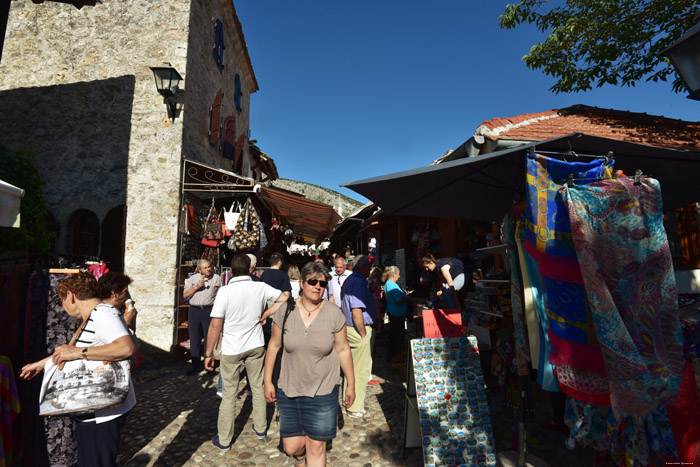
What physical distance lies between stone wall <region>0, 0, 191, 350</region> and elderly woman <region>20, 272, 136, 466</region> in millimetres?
4537

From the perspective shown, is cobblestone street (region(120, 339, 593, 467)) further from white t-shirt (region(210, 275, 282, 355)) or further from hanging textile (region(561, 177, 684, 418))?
hanging textile (region(561, 177, 684, 418))

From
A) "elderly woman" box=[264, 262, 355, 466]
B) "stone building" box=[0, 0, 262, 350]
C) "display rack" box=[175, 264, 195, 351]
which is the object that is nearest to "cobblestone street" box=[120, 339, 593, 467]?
"elderly woman" box=[264, 262, 355, 466]

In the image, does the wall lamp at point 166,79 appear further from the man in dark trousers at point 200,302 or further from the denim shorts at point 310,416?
the denim shorts at point 310,416

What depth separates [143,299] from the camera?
21.6 feet

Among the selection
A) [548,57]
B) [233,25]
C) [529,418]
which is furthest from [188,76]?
[529,418]

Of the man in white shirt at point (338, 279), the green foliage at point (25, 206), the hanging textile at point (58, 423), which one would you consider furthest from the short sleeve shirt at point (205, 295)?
the green foliage at point (25, 206)

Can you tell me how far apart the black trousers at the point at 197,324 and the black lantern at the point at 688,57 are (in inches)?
245

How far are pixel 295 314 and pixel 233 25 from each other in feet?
36.3

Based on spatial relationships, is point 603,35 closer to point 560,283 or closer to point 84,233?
point 560,283

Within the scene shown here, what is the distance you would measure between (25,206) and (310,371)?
6.38 m

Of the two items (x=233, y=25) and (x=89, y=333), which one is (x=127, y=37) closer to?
(x=233, y=25)

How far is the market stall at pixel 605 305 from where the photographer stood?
6.46ft

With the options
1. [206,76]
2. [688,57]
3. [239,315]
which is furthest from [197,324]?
[688,57]

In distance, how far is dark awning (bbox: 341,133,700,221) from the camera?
264 cm
